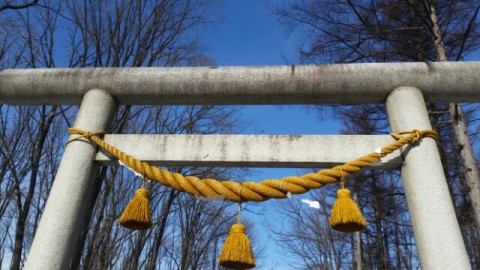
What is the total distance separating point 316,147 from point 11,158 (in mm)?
7495

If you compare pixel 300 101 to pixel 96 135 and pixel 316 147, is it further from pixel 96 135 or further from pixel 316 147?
pixel 96 135

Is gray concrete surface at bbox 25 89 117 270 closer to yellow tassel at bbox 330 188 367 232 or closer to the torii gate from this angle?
the torii gate

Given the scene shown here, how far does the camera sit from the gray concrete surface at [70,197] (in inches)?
86.5

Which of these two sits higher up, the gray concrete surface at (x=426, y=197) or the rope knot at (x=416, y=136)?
the rope knot at (x=416, y=136)

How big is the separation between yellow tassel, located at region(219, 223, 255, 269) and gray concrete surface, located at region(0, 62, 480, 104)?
114 cm

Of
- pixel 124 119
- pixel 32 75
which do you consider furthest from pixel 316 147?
pixel 124 119

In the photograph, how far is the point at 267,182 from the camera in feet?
7.34

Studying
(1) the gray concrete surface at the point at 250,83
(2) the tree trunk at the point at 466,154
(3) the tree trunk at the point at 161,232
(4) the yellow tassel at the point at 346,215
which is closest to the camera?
(4) the yellow tassel at the point at 346,215

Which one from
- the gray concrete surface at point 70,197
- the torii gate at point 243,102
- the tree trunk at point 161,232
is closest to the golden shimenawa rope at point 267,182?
the torii gate at point 243,102

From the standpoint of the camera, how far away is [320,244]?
697 inches

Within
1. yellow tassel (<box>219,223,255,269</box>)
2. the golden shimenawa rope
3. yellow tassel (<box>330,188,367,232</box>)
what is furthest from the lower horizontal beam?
yellow tassel (<box>219,223,255,269</box>)

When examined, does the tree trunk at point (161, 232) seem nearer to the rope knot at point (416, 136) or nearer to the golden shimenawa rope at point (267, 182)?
the golden shimenawa rope at point (267, 182)

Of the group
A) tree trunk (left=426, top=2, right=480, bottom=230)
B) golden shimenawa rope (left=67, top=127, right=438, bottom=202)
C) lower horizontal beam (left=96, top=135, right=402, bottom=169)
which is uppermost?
tree trunk (left=426, top=2, right=480, bottom=230)

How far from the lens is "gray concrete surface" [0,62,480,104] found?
2.63 meters
